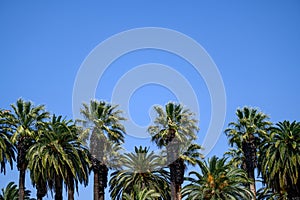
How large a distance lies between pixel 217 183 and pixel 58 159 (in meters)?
19.0

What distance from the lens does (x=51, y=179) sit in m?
58.1

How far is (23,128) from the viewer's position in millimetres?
59188

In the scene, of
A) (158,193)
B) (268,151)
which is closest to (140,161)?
(158,193)

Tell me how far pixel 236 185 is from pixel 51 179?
71.6 ft

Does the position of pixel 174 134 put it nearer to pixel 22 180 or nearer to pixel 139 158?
pixel 139 158

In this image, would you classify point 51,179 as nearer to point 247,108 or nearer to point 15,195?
point 15,195

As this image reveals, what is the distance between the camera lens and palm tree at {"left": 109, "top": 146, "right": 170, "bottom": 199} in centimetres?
6469

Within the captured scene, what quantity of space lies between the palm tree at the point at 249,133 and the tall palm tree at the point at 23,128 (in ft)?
84.7

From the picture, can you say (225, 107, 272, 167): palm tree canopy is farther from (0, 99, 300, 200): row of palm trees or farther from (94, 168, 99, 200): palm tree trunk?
(94, 168, 99, 200): palm tree trunk

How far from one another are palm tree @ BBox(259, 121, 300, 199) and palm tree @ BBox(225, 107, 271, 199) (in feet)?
5.38

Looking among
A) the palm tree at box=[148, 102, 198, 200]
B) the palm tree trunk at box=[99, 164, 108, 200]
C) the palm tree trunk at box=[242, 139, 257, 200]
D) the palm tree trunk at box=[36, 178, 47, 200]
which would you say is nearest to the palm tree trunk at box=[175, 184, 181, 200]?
the palm tree at box=[148, 102, 198, 200]

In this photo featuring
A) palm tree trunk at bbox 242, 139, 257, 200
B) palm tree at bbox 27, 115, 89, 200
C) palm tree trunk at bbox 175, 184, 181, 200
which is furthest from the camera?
palm tree trunk at bbox 242, 139, 257, 200

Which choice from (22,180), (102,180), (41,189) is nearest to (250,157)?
(102,180)

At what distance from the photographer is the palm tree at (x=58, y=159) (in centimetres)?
5706
